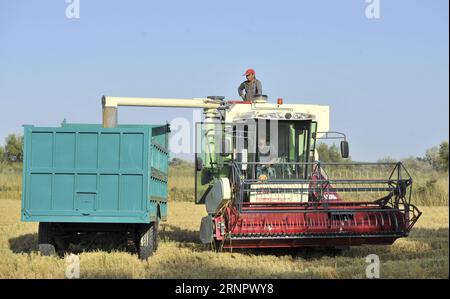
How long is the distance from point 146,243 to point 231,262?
144 cm

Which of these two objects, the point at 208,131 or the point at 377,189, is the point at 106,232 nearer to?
the point at 208,131

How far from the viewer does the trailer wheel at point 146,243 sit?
412 inches

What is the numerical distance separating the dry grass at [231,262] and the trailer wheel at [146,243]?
0.13 m

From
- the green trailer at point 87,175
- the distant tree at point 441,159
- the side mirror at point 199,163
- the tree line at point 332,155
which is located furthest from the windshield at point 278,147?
the distant tree at point 441,159

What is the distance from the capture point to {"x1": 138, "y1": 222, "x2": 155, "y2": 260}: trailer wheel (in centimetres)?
1048

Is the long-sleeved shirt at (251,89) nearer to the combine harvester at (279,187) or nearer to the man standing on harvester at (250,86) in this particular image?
the man standing on harvester at (250,86)

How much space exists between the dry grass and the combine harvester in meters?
0.39

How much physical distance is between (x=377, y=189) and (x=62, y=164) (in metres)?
4.84

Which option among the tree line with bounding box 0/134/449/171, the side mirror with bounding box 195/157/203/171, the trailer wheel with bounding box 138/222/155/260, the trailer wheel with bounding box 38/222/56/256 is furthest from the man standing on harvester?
the tree line with bounding box 0/134/449/171

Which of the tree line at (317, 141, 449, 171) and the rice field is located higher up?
the tree line at (317, 141, 449, 171)

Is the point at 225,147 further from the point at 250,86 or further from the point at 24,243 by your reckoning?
the point at 24,243

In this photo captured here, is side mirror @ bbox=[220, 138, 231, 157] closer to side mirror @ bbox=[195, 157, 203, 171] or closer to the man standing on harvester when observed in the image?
side mirror @ bbox=[195, 157, 203, 171]
